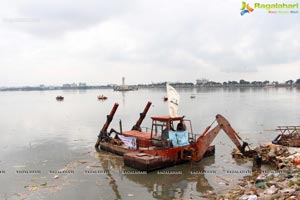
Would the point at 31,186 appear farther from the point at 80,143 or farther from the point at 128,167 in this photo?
the point at 80,143

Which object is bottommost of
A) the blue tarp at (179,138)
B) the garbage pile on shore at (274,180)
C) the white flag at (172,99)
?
the garbage pile on shore at (274,180)

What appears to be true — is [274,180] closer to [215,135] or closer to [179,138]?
[215,135]

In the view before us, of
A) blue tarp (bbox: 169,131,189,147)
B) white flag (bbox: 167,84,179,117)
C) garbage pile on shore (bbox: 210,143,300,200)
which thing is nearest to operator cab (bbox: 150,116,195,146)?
blue tarp (bbox: 169,131,189,147)

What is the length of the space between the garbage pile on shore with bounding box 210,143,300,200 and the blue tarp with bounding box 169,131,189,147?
3.74m

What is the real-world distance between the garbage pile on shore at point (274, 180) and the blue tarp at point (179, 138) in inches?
147

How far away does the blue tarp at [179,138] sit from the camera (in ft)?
53.6

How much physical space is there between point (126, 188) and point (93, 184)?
67.5 inches

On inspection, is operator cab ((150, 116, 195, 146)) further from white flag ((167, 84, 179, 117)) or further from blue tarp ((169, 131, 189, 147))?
white flag ((167, 84, 179, 117))

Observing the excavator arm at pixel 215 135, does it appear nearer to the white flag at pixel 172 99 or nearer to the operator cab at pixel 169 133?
the operator cab at pixel 169 133

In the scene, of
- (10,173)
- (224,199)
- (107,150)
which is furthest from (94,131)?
(224,199)

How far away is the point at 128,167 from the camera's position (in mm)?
16562

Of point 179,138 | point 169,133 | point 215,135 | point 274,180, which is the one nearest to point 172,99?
point 169,133

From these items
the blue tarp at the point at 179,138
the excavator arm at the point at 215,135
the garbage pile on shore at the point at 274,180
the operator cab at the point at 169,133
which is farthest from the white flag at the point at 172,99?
the garbage pile on shore at the point at 274,180

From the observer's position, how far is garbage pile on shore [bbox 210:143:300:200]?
9594 millimetres
